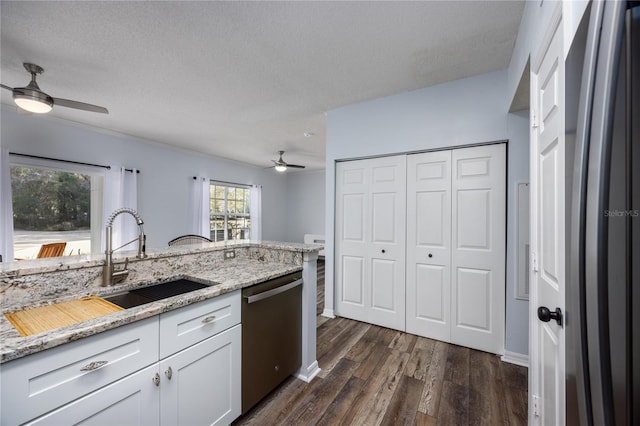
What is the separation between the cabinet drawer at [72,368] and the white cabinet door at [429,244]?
7.69 feet

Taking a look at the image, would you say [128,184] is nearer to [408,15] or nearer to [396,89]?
[396,89]

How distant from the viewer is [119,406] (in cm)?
103

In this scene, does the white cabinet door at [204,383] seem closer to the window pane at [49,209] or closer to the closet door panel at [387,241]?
the closet door panel at [387,241]

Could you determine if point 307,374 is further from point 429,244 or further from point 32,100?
point 32,100

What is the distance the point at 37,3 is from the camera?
1.59m

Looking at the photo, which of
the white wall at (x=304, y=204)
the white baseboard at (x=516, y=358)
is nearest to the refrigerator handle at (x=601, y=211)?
the white baseboard at (x=516, y=358)

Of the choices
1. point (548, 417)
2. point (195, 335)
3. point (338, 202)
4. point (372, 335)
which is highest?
point (338, 202)

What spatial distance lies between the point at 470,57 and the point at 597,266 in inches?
91.7

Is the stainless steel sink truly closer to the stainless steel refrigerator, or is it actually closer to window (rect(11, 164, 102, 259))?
the stainless steel refrigerator

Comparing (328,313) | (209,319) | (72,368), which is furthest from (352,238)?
(72,368)

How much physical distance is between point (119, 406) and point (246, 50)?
2.27 metres

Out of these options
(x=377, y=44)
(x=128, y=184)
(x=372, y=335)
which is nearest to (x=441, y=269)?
(x=372, y=335)

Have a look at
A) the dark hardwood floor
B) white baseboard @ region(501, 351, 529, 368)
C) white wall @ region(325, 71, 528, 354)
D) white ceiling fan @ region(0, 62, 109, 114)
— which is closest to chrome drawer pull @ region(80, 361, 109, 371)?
the dark hardwood floor

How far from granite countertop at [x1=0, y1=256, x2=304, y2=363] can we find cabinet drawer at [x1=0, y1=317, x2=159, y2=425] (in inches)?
1.6
